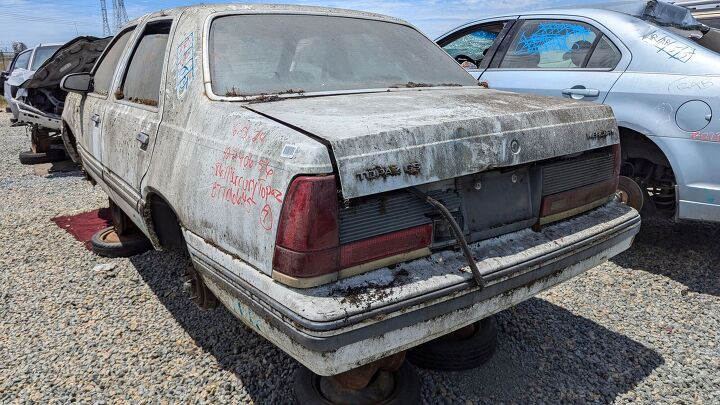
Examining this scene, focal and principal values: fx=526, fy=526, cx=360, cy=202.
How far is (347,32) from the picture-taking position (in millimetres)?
2980

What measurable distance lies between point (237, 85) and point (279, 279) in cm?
106

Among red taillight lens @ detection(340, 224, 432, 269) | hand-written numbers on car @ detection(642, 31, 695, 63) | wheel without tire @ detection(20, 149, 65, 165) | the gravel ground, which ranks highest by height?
hand-written numbers on car @ detection(642, 31, 695, 63)

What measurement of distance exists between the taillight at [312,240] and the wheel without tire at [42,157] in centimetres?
844

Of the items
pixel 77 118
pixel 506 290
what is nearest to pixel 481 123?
pixel 506 290

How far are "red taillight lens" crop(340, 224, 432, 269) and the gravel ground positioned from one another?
2.96 ft

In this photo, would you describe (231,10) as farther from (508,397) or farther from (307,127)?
(508,397)

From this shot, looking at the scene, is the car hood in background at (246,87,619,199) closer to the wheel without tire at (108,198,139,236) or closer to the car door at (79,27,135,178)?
the car door at (79,27,135,178)

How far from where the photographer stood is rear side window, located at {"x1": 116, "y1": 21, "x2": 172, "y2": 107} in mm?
2997

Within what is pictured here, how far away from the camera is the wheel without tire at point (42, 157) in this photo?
28.2 feet

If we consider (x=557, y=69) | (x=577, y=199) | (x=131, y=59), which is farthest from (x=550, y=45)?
(x=131, y=59)

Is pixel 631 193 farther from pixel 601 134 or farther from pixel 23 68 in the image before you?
pixel 23 68

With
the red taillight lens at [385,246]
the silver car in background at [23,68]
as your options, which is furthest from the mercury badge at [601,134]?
the silver car in background at [23,68]

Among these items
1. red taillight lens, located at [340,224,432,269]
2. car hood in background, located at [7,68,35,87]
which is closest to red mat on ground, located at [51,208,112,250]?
red taillight lens, located at [340,224,432,269]

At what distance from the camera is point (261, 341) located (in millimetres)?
2875
